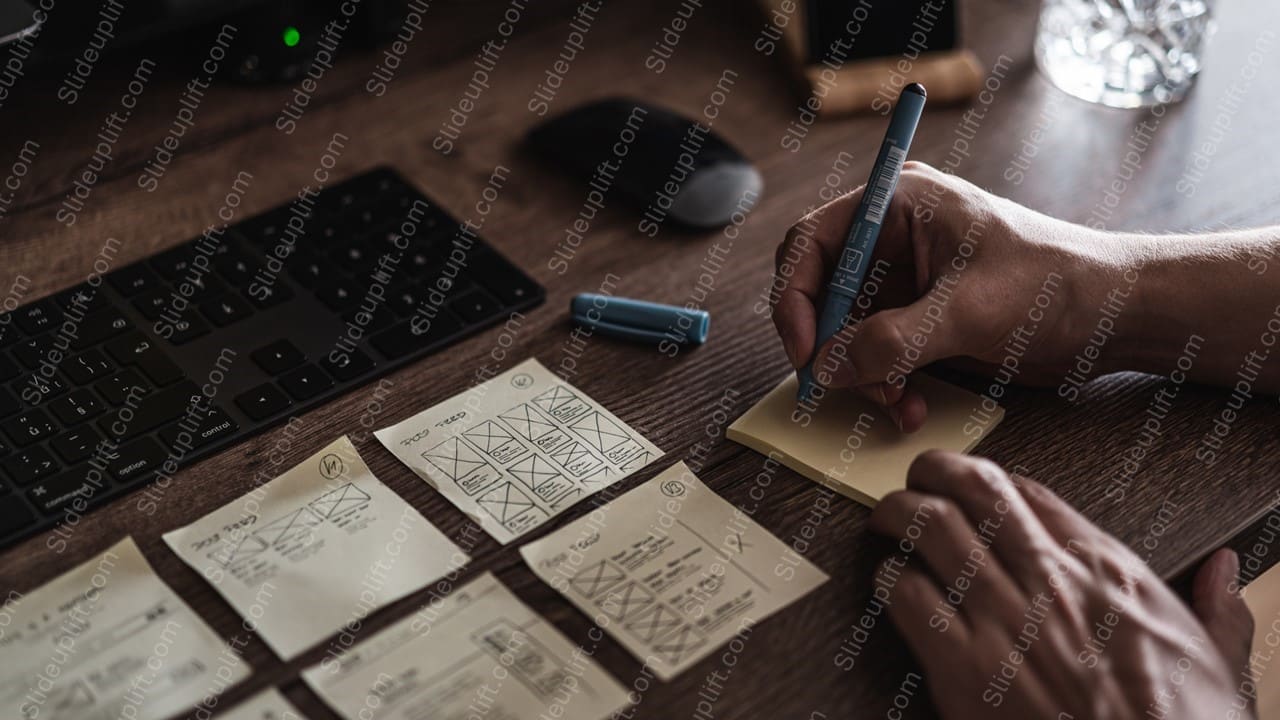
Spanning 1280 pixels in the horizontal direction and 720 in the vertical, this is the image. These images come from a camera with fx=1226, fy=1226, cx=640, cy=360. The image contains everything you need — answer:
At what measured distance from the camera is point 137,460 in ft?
2.66

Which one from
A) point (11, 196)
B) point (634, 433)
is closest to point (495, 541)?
point (634, 433)

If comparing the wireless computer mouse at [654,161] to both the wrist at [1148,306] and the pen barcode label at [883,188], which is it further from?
the wrist at [1148,306]

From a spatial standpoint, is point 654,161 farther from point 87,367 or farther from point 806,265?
point 87,367

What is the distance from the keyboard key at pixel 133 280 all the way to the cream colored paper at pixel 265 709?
1.31 feet

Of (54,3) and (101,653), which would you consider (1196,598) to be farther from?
(54,3)

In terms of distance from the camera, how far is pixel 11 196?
1073 mm

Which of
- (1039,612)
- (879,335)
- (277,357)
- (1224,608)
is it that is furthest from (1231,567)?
(277,357)

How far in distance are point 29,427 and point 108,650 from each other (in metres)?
0.20

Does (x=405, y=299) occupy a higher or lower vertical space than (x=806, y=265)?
lower

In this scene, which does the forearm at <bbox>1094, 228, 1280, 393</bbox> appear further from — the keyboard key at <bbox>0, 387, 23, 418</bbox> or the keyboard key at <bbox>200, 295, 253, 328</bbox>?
the keyboard key at <bbox>0, 387, 23, 418</bbox>

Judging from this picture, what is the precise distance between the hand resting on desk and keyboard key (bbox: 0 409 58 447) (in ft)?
1.66

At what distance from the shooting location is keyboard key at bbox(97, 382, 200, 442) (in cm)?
83

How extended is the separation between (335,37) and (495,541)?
71 cm

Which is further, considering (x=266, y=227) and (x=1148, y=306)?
(x=266, y=227)
